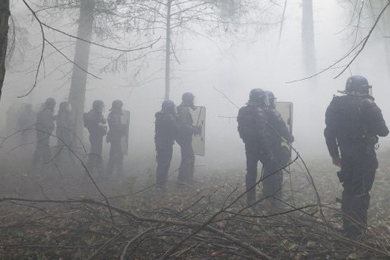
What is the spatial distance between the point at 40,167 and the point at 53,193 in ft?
7.41

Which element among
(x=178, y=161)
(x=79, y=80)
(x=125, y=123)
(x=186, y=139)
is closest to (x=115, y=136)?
(x=125, y=123)

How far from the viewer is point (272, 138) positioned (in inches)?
229

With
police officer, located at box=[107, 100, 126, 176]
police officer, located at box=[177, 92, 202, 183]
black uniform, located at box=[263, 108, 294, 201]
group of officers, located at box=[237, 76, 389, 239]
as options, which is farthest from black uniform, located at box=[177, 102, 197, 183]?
group of officers, located at box=[237, 76, 389, 239]

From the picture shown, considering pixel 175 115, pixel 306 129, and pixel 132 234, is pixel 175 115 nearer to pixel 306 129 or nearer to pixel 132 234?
pixel 132 234

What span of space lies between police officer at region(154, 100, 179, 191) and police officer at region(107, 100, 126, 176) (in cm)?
161

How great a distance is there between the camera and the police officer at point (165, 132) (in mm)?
7137

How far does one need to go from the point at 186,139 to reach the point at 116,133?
203 cm

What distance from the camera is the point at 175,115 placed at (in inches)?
284

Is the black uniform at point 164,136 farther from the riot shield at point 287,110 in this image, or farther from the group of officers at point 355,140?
the group of officers at point 355,140

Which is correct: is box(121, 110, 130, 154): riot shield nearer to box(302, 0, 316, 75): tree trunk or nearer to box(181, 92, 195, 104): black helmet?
box(181, 92, 195, 104): black helmet

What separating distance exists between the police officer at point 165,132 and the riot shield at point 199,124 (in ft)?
2.94

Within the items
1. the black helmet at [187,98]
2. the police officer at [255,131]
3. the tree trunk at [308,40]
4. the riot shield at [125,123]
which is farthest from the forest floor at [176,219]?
the tree trunk at [308,40]

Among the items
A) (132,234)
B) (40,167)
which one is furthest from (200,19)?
(132,234)

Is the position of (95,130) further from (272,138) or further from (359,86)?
(359,86)
